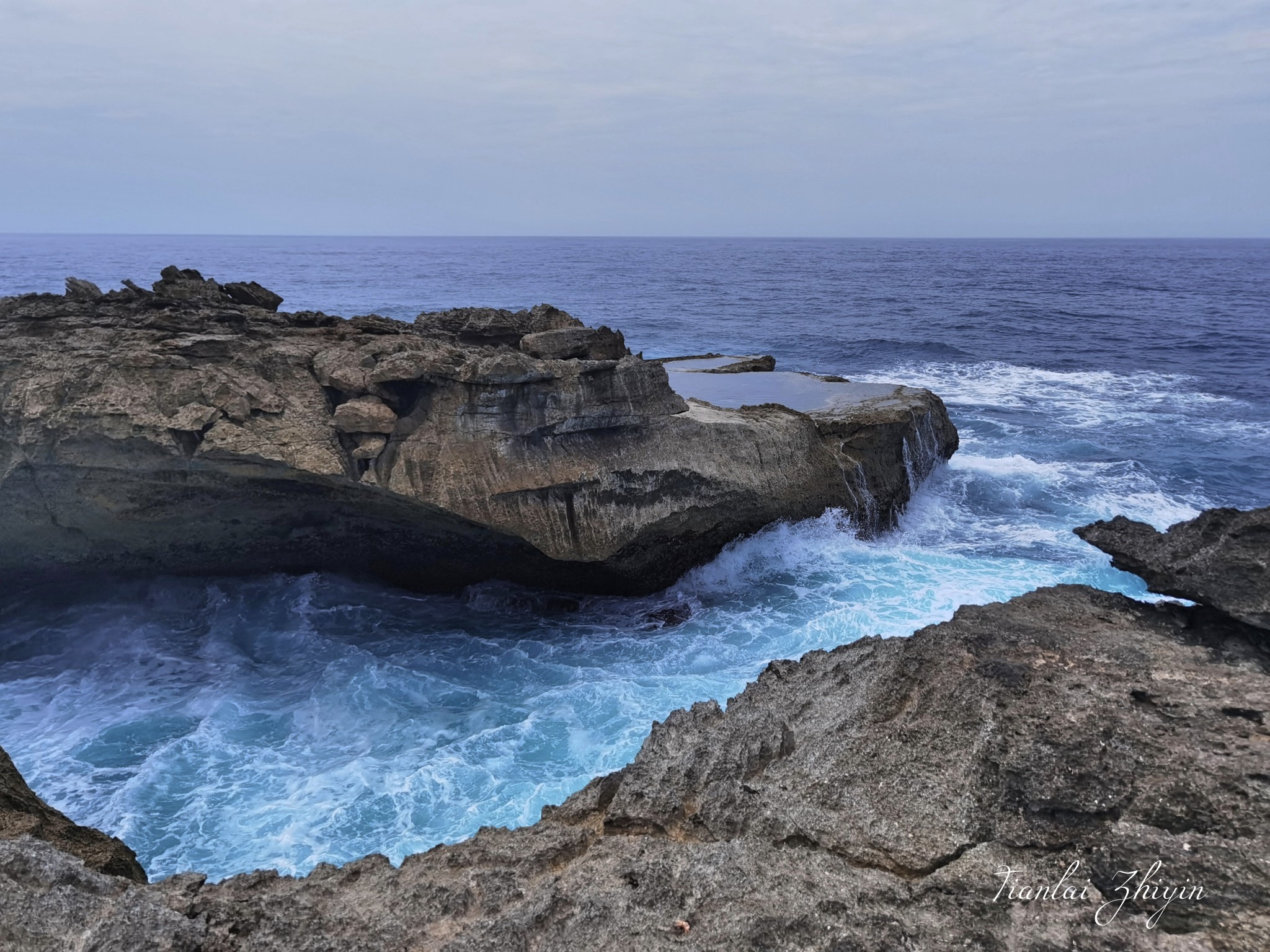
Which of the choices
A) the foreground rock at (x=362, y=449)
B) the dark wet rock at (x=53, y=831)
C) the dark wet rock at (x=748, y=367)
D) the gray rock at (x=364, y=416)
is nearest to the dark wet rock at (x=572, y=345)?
the foreground rock at (x=362, y=449)

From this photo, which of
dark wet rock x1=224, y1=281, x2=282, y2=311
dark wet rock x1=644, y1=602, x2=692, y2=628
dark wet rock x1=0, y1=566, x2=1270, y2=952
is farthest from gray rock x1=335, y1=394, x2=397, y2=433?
dark wet rock x1=0, y1=566, x2=1270, y2=952

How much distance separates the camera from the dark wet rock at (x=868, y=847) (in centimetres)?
392

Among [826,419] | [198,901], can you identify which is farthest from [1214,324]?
[198,901]

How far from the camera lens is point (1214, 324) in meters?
39.5

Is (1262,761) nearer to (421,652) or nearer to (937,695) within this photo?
(937,695)

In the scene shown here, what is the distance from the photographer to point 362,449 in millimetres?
10531

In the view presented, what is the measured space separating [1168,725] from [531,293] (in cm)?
5088

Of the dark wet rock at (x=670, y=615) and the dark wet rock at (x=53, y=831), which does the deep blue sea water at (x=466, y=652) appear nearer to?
the dark wet rock at (x=670, y=615)

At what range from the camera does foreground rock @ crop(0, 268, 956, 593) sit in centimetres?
1005

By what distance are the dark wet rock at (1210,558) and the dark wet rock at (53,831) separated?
25.1ft

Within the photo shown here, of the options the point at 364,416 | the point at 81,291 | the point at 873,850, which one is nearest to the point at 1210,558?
the point at 873,850

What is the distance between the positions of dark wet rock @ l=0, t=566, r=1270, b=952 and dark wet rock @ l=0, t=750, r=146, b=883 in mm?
996

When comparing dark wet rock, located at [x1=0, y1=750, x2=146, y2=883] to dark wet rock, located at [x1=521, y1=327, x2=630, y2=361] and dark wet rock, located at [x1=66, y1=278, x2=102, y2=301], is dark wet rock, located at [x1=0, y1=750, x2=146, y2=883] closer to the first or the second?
dark wet rock, located at [x1=66, y1=278, x2=102, y2=301]

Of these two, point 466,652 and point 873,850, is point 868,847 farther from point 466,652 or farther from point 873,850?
point 466,652
